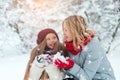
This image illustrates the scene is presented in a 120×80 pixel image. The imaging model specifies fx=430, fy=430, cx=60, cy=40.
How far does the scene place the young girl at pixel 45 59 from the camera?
14.1ft

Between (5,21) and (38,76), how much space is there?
929cm

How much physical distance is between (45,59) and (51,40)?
0.86ft

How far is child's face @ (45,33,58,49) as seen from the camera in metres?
4.47

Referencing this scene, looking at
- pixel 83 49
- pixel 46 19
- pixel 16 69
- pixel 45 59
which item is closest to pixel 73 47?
pixel 83 49

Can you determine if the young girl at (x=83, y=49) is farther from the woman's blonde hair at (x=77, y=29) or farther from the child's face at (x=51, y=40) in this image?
the child's face at (x=51, y=40)

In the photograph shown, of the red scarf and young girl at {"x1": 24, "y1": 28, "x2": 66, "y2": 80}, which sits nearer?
the red scarf

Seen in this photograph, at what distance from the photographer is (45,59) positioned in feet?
14.2

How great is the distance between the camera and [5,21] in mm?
13484

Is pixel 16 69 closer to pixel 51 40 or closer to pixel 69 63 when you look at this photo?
pixel 51 40

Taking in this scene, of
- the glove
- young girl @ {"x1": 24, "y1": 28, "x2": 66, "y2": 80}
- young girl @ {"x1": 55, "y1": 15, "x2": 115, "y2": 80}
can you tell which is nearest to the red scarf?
young girl @ {"x1": 55, "y1": 15, "x2": 115, "y2": 80}

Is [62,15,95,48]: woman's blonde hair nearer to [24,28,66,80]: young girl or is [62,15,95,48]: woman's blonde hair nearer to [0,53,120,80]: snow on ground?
[24,28,66,80]: young girl

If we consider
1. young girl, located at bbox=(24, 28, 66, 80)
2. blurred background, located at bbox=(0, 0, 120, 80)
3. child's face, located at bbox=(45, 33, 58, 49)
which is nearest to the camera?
young girl, located at bbox=(24, 28, 66, 80)

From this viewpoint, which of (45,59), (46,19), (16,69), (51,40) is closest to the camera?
(45,59)

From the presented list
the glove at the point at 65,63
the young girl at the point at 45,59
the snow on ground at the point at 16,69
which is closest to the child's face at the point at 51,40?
the young girl at the point at 45,59
